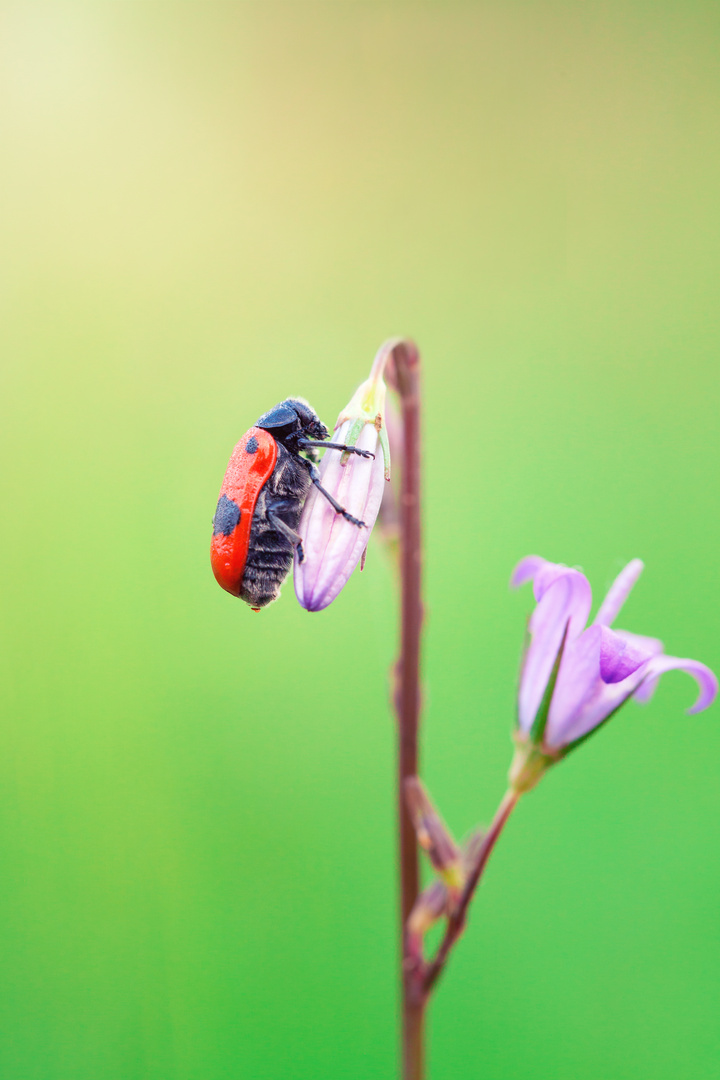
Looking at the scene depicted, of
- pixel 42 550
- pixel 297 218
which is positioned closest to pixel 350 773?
pixel 42 550

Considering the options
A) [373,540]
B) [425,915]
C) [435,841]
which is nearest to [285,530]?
[435,841]

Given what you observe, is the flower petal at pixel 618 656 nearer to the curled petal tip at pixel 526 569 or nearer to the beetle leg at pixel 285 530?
the curled petal tip at pixel 526 569

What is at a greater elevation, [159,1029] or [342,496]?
[342,496]

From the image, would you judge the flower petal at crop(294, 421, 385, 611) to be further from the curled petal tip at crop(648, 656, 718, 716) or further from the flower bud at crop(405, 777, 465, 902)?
the curled petal tip at crop(648, 656, 718, 716)

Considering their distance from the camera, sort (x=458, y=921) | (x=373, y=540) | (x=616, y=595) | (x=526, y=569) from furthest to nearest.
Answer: (x=373, y=540) → (x=526, y=569) → (x=616, y=595) → (x=458, y=921)

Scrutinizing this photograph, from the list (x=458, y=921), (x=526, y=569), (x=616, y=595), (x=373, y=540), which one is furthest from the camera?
(x=373, y=540)

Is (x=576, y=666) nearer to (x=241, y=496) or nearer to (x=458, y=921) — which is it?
(x=458, y=921)

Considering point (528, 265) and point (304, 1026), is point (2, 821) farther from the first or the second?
point (528, 265)
